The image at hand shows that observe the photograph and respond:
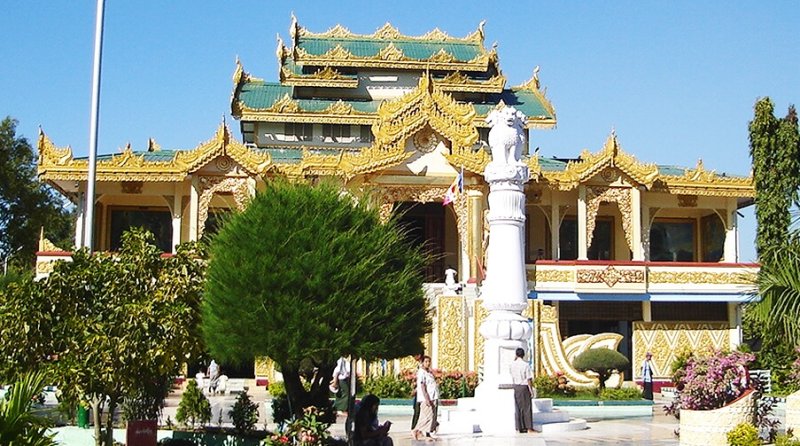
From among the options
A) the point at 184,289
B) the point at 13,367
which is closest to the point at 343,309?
the point at 184,289

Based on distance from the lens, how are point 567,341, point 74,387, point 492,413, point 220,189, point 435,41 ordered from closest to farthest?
point 74,387, point 492,413, point 567,341, point 220,189, point 435,41

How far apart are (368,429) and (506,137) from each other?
7580 millimetres

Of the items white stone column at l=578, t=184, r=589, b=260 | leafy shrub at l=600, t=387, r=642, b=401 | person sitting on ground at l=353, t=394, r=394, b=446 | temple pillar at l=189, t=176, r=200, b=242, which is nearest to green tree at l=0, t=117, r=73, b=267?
temple pillar at l=189, t=176, r=200, b=242

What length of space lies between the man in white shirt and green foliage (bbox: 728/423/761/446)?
349 cm

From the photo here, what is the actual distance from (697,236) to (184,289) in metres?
26.1

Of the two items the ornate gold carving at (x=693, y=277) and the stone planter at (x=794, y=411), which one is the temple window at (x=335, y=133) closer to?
the ornate gold carving at (x=693, y=277)

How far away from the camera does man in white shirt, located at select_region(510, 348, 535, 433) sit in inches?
637

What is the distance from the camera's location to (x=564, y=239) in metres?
36.0

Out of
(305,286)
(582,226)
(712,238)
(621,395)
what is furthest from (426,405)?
(712,238)

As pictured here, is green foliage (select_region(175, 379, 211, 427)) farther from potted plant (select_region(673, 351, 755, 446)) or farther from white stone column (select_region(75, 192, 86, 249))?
white stone column (select_region(75, 192, 86, 249))

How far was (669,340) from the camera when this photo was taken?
31.2 m

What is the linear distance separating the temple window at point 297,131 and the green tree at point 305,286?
22794mm

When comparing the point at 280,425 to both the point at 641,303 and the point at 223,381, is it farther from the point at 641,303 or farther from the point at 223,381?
the point at 641,303

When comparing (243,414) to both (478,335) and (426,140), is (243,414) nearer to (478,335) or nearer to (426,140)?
(478,335)
